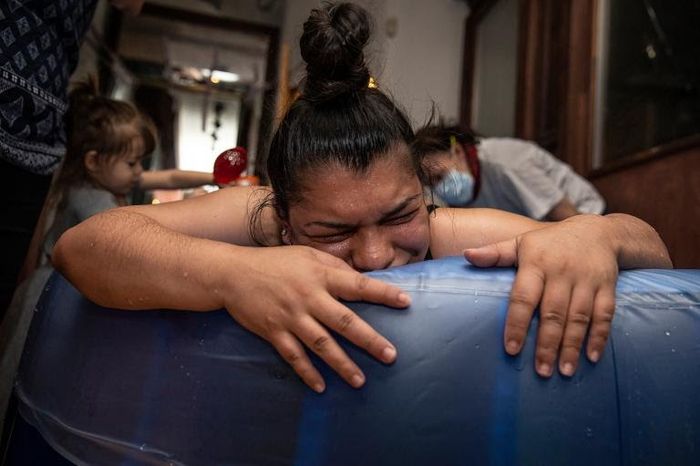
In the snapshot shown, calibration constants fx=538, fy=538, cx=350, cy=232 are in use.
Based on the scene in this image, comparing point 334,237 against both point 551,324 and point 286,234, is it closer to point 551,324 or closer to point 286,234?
point 286,234

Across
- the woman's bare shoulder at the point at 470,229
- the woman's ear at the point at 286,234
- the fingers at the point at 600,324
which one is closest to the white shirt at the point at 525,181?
the woman's bare shoulder at the point at 470,229

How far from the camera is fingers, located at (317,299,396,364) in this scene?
19.9 inches

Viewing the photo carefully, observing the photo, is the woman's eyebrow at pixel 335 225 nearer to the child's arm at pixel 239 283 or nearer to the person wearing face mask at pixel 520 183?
the child's arm at pixel 239 283

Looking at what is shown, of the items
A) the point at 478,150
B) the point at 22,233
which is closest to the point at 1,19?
the point at 22,233

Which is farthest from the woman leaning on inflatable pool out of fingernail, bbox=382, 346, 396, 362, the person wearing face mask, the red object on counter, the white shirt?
the white shirt

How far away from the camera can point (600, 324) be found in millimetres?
514

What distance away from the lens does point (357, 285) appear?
526mm

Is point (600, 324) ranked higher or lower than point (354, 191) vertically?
lower

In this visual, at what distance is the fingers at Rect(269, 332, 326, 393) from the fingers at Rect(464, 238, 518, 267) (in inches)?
7.9

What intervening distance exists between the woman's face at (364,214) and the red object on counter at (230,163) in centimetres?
42

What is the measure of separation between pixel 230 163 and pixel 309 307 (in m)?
0.71

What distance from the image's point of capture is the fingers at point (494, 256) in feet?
1.87

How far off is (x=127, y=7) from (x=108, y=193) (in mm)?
525

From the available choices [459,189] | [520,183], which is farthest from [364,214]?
[520,183]
